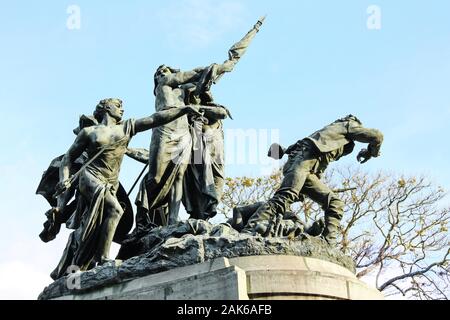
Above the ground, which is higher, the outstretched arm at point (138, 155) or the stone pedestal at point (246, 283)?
the outstretched arm at point (138, 155)

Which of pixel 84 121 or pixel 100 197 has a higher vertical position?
pixel 84 121

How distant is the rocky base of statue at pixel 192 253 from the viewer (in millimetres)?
11125

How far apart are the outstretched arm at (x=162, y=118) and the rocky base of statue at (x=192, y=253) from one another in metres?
1.76

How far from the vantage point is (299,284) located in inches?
419

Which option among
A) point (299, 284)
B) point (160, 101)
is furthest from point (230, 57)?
point (299, 284)

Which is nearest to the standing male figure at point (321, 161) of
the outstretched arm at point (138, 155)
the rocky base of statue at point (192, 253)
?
the rocky base of statue at point (192, 253)

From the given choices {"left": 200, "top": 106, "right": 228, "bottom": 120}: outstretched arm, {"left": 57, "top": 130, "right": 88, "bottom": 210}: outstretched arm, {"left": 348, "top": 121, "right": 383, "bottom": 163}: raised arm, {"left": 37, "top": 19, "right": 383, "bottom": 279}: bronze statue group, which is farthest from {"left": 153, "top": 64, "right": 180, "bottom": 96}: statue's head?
{"left": 348, "top": 121, "right": 383, "bottom": 163}: raised arm

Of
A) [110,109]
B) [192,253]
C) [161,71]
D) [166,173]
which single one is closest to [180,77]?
[161,71]

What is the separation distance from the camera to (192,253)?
11.1 meters

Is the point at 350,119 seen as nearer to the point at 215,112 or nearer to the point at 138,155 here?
the point at 215,112

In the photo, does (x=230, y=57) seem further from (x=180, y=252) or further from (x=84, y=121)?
(x=180, y=252)

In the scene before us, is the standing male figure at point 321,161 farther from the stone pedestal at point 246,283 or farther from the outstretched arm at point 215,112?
the stone pedestal at point 246,283

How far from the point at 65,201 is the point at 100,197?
114 centimetres

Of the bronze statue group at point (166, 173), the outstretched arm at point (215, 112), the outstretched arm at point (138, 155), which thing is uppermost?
the outstretched arm at point (215, 112)
